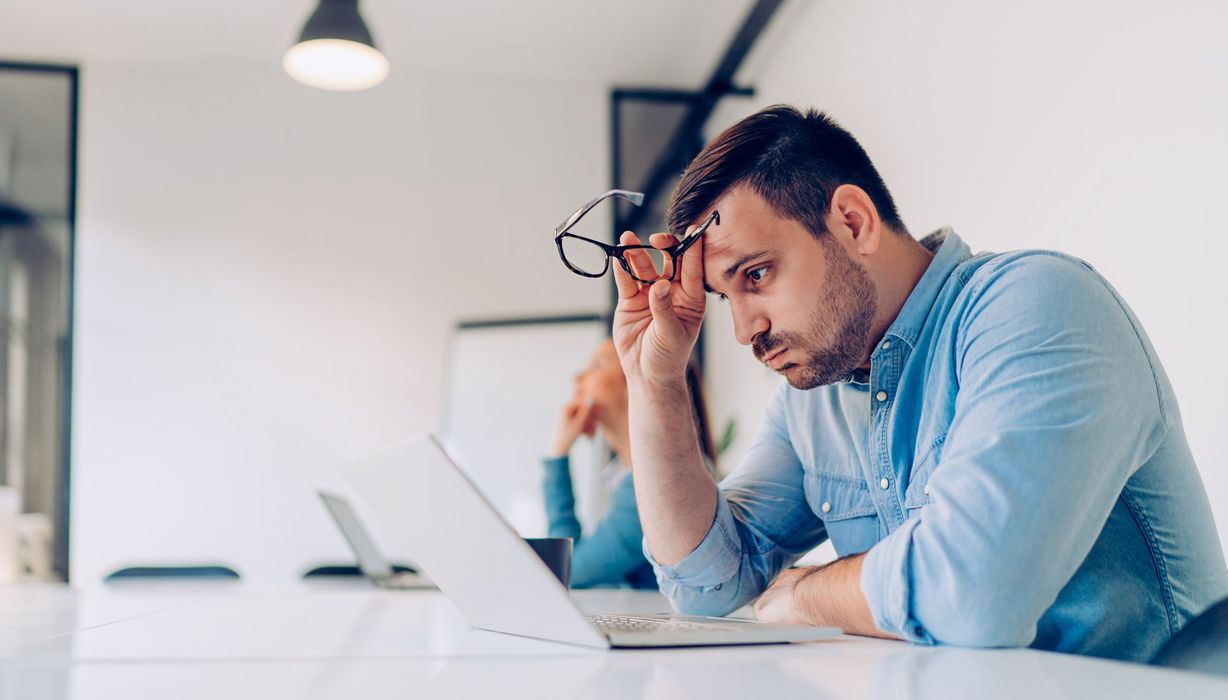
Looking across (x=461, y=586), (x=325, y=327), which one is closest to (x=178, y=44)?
(x=325, y=327)

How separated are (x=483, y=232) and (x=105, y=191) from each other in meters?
1.85

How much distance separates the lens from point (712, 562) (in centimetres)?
141

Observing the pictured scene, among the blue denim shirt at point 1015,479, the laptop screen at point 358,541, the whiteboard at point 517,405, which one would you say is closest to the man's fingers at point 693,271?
the blue denim shirt at point 1015,479

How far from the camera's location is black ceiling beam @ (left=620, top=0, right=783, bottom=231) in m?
4.15

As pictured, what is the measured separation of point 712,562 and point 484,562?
0.59 m

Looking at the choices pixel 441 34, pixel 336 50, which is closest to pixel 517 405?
pixel 441 34

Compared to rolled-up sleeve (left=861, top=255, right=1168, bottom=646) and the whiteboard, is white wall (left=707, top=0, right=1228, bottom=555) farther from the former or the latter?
the whiteboard

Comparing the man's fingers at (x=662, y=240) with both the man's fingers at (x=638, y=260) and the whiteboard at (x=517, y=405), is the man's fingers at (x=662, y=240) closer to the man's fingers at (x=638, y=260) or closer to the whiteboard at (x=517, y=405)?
the man's fingers at (x=638, y=260)

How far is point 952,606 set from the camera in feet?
2.94

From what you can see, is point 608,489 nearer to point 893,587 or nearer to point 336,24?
point 336,24

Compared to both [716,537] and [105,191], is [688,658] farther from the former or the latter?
[105,191]

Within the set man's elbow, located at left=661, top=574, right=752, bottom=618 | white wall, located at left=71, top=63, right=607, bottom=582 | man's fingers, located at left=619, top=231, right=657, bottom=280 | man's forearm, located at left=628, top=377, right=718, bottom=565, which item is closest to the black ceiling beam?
white wall, located at left=71, top=63, right=607, bottom=582

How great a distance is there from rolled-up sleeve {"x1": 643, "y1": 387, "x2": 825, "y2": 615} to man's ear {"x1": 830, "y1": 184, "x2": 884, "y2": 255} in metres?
0.35

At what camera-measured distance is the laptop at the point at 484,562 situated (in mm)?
822
